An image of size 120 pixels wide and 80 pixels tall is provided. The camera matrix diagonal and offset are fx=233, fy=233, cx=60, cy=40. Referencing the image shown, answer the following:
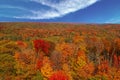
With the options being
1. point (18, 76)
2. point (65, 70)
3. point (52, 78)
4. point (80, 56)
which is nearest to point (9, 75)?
point (18, 76)

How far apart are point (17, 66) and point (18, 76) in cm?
747

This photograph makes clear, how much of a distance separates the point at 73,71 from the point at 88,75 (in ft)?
25.0

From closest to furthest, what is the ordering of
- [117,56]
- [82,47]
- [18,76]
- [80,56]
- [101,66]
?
[18,76] < [101,66] < [80,56] < [117,56] < [82,47]

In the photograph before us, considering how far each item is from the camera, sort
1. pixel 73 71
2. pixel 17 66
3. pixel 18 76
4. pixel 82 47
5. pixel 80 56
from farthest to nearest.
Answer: pixel 82 47 < pixel 80 56 < pixel 73 71 < pixel 17 66 < pixel 18 76

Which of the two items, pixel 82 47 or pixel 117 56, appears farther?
pixel 82 47

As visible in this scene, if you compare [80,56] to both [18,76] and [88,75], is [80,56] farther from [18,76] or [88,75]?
[18,76]

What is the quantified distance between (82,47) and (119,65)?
25.7 metres

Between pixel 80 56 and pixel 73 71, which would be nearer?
pixel 73 71

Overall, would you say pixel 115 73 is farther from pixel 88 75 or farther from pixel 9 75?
pixel 9 75

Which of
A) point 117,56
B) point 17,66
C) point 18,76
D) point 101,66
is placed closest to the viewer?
point 18,76

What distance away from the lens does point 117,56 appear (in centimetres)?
12019


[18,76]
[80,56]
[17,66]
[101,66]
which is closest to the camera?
[18,76]

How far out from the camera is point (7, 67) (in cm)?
9044

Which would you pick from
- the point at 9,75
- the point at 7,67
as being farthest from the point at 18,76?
the point at 7,67
